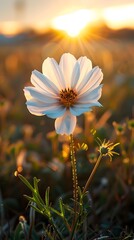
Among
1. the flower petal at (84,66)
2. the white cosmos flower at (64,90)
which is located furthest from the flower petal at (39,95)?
the flower petal at (84,66)

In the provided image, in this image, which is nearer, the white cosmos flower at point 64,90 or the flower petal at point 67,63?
the white cosmos flower at point 64,90

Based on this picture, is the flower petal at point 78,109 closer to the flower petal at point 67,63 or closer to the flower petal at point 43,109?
the flower petal at point 43,109

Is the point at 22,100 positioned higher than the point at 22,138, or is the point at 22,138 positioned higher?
the point at 22,100

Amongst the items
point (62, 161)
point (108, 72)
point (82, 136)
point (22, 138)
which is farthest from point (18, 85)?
point (62, 161)

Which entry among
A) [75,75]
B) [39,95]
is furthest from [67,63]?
[39,95]

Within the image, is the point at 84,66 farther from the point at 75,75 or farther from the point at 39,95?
the point at 39,95

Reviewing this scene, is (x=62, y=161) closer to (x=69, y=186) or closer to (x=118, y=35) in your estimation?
(x=69, y=186)

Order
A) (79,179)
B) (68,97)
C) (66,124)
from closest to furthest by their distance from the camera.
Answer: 1. (66,124)
2. (68,97)
3. (79,179)
